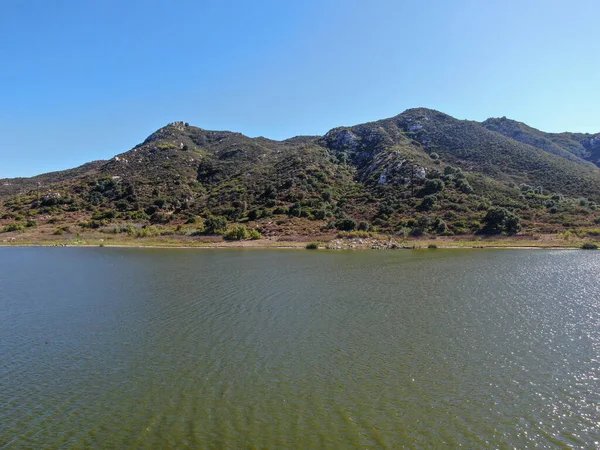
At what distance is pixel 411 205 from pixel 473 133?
75846 mm

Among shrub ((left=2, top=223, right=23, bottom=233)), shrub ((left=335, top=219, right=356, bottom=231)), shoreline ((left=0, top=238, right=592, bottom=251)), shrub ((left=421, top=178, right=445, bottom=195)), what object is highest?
shrub ((left=421, top=178, right=445, bottom=195))

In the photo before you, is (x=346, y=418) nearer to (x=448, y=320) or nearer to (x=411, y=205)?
(x=448, y=320)

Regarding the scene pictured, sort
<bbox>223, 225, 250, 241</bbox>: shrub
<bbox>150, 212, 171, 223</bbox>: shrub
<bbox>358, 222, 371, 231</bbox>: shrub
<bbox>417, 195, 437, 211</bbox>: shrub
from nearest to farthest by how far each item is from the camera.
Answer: <bbox>223, 225, 250, 241</bbox>: shrub → <bbox>358, 222, 371, 231</bbox>: shrub → <bbox>417, 195, 437, 211</bbox>: shrub → <bbox>150, 212, 171, 223</bbox>: shrub

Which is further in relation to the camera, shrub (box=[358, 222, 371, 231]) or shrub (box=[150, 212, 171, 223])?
shrub (box=[150, 212, 171, 223])

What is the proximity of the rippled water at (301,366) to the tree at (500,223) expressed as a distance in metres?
48.0

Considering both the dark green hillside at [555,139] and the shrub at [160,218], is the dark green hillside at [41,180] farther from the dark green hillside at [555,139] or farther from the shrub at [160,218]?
the dark green hillside at [555,139]

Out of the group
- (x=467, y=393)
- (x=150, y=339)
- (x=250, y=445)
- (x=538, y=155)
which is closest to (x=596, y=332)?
(x=467, y=393)

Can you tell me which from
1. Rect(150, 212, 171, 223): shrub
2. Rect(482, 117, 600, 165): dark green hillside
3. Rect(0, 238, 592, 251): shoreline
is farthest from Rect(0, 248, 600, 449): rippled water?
Rect(482, 117, 600, 165): dark green hillside

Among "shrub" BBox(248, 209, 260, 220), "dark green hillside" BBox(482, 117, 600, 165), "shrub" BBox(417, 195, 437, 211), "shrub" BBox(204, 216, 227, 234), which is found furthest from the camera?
"dark green hillside" BBox(482, 117, 600, 165)

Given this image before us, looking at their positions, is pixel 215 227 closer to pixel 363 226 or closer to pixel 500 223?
pixel 363 226

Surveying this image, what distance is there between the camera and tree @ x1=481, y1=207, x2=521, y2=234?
74.8m

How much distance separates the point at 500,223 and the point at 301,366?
75.1m

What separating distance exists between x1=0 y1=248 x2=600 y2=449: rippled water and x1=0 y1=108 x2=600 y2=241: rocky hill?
54905 millimetres

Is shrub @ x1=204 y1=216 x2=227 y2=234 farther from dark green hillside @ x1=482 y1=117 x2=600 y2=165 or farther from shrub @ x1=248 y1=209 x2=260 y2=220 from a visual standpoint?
dark green hillside @ x1=482 y1=117 x2=600 y2=165
